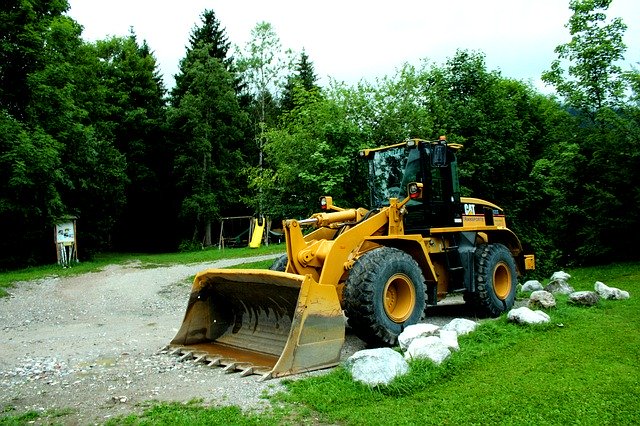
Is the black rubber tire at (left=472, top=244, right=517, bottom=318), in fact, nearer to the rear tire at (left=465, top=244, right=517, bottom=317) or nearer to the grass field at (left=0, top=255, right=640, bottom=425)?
the rear tire at (left=465, top=244, right=517, bottom=317)

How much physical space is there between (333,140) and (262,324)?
8747 millimetres

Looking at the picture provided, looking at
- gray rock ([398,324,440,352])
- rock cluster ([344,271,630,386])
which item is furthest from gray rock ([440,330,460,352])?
gray rock ([398,324,440,352])

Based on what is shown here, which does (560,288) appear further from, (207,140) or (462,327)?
(207,140)

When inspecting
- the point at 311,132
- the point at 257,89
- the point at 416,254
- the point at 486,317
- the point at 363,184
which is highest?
the point at 257,89

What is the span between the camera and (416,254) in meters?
8.63

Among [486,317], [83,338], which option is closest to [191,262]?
[83,338]

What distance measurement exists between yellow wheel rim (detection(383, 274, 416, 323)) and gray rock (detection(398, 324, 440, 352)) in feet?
2.20

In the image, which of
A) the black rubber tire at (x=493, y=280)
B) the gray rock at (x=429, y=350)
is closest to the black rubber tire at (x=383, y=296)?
the gray rock at (x=429, y=350)

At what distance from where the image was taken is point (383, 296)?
731 cm

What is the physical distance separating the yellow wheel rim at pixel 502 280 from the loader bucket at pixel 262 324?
4714 mm

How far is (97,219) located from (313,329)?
25907 mm

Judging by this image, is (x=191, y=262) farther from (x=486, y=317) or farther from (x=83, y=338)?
(x=486, y=317)

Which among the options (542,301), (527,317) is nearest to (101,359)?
(527,317)

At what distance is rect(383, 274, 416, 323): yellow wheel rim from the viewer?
25.3 feet
